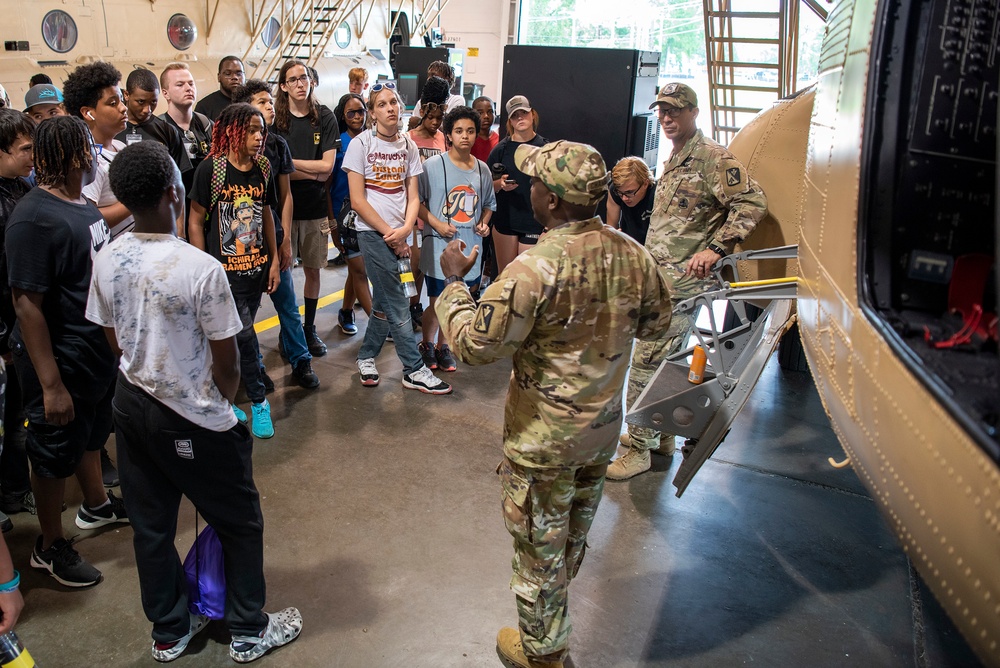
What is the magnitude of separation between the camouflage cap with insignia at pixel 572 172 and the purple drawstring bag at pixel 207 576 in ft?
5.83

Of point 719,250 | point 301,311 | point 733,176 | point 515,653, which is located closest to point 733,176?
point 733,176

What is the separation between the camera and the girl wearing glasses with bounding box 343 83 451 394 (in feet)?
15.2

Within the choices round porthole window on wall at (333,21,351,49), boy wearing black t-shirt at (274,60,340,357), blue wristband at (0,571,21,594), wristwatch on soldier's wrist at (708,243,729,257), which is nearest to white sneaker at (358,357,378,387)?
boy wearing black t-shirt at (274,60,340,357)

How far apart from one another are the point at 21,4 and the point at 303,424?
21.9ft

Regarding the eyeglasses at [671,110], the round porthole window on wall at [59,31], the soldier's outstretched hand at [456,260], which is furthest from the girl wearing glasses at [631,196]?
the round porthole window on wall at [59,31]

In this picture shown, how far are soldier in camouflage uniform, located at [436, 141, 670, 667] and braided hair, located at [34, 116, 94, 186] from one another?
1.49 meters

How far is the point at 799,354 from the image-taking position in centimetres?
588

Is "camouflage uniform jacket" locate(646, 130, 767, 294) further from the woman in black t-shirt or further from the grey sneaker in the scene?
the grey sneaker

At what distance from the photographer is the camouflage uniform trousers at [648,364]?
4.13 metres

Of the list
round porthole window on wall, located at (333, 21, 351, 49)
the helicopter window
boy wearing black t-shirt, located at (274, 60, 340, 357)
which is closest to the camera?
the helicopter window

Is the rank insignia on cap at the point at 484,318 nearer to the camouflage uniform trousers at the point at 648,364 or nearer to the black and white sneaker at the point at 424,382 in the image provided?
the camouflage uniform trousers at the point at 648,364

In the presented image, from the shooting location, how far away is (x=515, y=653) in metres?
2.71

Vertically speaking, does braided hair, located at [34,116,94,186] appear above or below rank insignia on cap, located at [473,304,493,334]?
above

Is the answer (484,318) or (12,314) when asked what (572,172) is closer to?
(484,318)
